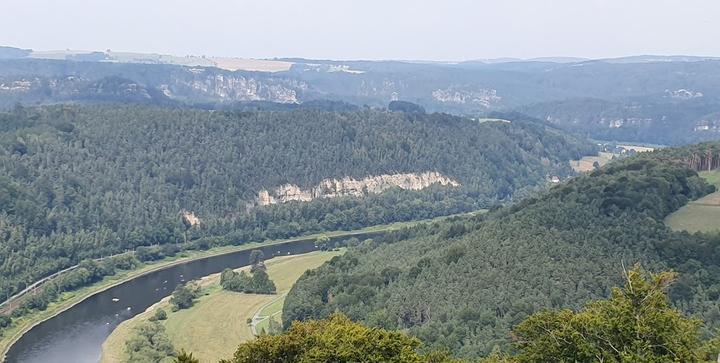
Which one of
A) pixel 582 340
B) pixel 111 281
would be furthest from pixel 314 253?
pixel 582 340

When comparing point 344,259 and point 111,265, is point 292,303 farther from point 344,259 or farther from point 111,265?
point 111,265

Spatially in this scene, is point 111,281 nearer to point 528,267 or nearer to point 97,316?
point 97,316

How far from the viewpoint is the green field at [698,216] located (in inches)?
3344

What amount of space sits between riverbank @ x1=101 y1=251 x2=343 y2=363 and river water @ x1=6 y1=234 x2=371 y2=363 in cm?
225

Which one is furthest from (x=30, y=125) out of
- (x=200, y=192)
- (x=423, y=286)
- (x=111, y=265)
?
(x=423, y=286)

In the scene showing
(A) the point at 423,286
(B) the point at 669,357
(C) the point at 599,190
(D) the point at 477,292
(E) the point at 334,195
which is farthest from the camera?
(E) the point at 334,195

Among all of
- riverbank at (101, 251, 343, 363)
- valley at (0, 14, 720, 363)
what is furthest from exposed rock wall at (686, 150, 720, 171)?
riverbank at (101, 251, 343, 363)

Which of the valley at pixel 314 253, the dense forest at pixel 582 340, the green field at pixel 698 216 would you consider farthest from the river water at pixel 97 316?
the green field at pixel 698 216

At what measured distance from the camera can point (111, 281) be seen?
118m

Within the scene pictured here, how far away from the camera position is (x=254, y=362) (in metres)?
37.1

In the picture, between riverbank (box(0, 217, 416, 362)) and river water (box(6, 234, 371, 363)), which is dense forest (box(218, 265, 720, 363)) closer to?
river water (box(6, 234, 371, 363))

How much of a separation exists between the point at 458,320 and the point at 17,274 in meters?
71.5

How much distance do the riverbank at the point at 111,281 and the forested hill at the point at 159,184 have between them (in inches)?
106

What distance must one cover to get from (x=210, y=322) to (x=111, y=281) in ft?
106
